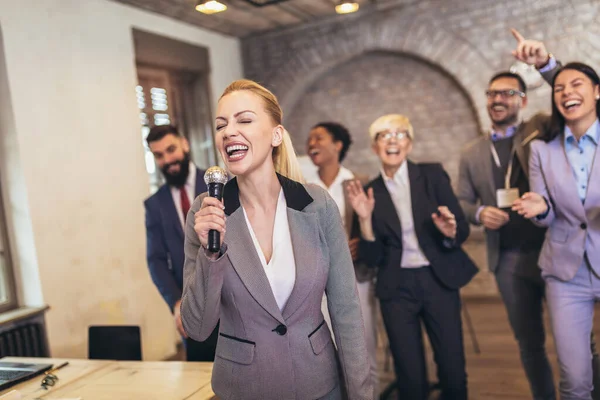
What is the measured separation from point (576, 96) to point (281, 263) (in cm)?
156

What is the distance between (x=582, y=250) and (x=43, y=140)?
11.0 ft

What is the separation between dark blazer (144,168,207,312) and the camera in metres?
2.80

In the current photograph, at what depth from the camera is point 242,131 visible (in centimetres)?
156

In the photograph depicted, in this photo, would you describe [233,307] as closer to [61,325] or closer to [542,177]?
[542,177]

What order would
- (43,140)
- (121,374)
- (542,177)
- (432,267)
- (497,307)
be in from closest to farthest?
1. (121,374)
2. (542,177)
3. (432,267)
4. (43,140)
5. (497,307)

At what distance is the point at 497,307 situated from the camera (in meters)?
5.24

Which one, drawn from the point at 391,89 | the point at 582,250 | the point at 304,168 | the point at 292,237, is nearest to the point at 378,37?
the point at 391,89

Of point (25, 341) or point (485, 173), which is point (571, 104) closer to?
point (485, 173)

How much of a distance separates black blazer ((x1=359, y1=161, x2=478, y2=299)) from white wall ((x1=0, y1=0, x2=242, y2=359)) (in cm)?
228

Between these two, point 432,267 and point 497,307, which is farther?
point 497,307

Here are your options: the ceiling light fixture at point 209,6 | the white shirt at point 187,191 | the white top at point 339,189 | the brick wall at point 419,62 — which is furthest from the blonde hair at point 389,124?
the brick wall at point 419,62

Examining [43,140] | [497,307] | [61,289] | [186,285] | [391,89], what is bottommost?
[497,307]

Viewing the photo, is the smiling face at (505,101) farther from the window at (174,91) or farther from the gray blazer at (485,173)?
the window at (174,91)

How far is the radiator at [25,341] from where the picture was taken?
3379mm
